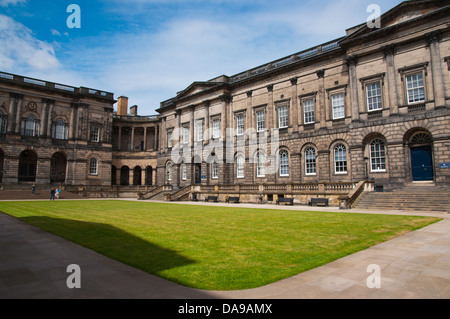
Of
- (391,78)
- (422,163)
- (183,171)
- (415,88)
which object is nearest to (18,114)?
(183,171)

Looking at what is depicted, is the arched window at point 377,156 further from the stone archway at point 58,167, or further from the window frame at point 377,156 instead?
the stone archway at point 58,167

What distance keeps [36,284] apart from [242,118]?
31.6 m

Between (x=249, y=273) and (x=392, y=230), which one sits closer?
(x=249, y=273)

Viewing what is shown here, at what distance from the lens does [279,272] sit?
17.1 ft

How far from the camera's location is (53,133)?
41.7 metres

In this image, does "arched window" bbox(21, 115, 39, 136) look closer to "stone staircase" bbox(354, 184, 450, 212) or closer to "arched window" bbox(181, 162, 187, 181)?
"arched window" bbox(181, 162, 187, 181)

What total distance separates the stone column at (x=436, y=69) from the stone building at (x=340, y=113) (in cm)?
6

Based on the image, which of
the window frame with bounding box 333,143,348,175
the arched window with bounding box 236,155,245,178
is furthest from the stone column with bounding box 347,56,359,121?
the arched window with bounding box 236,155,245,178

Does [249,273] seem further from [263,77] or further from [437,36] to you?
[263,77]

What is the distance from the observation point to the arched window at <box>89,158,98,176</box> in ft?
145

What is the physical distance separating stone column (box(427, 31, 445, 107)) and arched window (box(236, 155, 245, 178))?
63.4 feet

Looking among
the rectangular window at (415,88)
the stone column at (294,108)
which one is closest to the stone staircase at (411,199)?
the rectangular window at (415,88)

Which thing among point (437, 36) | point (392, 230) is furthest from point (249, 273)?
point (437, 36)

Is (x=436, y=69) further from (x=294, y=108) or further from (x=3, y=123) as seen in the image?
(x=3, y=123)
